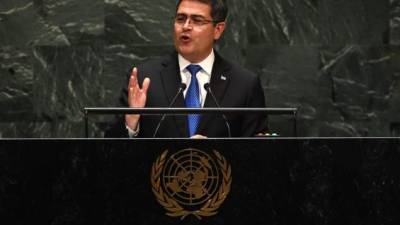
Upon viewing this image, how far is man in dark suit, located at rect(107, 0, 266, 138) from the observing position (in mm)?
3535

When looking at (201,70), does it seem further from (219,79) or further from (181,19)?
(181,19)

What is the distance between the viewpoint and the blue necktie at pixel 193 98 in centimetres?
354

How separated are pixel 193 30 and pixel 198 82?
240mm

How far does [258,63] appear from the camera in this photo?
5.21 m

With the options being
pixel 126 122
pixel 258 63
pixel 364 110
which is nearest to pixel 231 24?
pixel 258 63

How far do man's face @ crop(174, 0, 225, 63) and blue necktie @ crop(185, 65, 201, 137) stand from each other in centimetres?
6

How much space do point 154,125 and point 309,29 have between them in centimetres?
199
